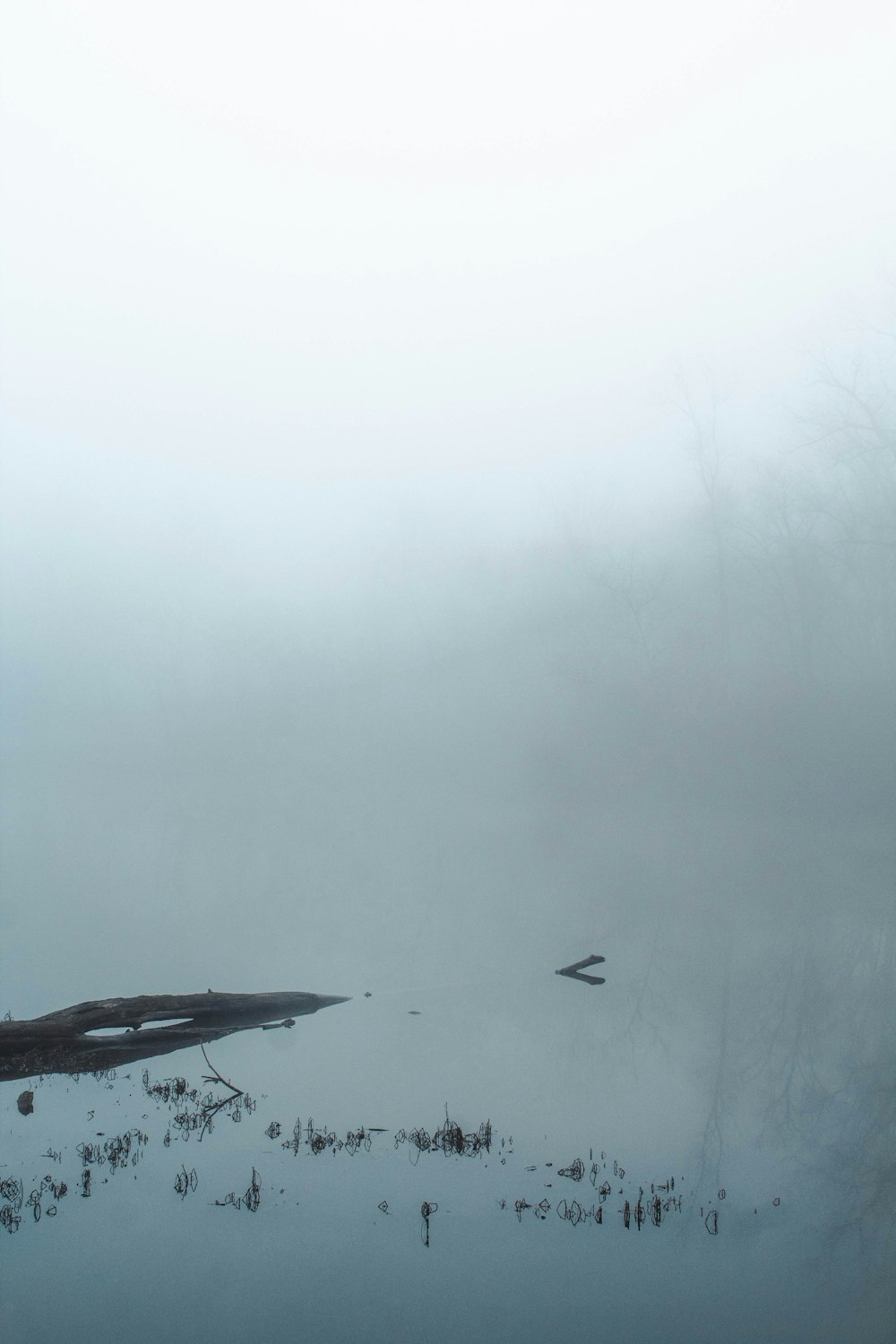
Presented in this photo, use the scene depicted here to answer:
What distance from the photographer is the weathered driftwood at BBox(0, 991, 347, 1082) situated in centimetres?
771

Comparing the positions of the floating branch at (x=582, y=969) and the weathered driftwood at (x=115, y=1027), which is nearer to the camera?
the weathered driftwood at (x=115, y=1027)

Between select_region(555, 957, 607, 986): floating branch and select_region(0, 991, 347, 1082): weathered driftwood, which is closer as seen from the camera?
select_region(0, 991, 347, 1082): weathered driftwood

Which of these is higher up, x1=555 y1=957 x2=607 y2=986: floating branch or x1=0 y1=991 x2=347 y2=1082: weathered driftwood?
x1=0 y1=991 x2=347 y2=1082: weathered driftwood

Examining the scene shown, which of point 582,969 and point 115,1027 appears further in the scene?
point 582,969

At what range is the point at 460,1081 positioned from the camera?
24.7 ft

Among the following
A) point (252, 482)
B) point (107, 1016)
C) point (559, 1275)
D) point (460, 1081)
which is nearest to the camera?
point (559, 1275)

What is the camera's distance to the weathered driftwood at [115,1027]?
25.3ft

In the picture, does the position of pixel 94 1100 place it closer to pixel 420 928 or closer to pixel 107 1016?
pixel 107 1016

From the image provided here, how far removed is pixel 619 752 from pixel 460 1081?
36.6 meters

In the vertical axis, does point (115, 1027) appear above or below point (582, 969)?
above

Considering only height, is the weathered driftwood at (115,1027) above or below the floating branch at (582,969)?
above

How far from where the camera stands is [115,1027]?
8.15 m

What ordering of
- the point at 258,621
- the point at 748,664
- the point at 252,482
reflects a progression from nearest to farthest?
the point at 748,664, the point at 258,621, the point at 252,482

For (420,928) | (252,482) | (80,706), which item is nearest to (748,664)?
(420,928)
